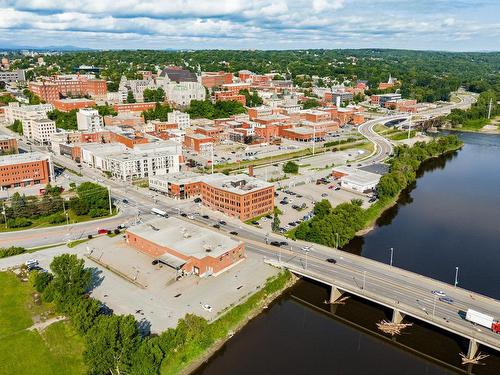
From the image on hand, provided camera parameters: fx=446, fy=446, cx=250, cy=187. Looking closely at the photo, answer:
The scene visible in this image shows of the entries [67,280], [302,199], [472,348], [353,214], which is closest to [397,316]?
[472,348]

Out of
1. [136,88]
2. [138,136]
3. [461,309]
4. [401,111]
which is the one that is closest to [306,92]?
[401,111]

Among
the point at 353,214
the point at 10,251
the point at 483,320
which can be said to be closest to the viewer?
the point at 483,320

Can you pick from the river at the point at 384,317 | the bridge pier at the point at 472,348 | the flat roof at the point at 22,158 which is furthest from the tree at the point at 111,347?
the flat roof at the point at 22,158

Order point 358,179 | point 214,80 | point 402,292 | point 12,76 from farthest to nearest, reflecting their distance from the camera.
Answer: point 12,76
point 214,80
point 358,179
point 402,292

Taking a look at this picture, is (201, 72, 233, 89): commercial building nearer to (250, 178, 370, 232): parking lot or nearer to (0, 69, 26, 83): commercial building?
(0, 69, 26, 83): commercial building

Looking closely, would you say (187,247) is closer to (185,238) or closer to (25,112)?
(185,238)

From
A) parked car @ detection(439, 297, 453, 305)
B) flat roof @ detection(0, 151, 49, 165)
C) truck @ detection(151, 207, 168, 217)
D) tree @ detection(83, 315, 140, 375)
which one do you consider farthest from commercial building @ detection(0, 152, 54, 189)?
parked car @ detection(439, 297, 453, 305)
